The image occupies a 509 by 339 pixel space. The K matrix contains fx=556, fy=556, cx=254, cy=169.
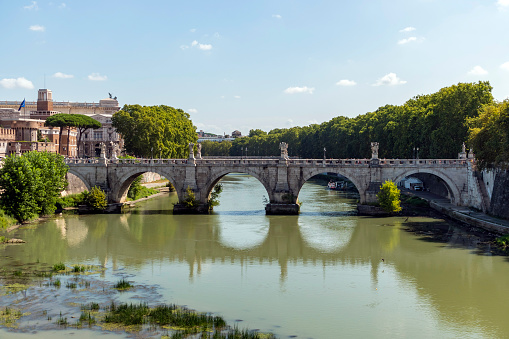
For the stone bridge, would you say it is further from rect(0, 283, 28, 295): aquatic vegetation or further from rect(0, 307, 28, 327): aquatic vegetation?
rect(0, 307, 28, 327): aquatic vegetation

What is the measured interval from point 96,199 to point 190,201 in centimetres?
907

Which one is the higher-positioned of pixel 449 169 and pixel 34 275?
pixel 449 169

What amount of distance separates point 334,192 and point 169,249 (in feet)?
141

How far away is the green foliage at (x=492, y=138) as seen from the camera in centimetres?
4116

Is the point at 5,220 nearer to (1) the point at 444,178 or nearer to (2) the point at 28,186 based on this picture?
(2) the point at 28,186

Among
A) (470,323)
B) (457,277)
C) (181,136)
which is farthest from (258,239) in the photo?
(181,136)

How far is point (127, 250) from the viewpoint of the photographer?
38.2 m

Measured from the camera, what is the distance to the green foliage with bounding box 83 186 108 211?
5384cm

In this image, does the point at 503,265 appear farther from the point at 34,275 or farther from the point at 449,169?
the point at 34,275

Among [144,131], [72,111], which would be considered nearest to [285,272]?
[144,131]

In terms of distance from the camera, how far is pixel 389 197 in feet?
168

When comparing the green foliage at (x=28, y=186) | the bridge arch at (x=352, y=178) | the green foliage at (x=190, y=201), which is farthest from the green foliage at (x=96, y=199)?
the bridge arch at (x=352, y=178)

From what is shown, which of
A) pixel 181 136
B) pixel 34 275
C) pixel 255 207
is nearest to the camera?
pixel 34 275

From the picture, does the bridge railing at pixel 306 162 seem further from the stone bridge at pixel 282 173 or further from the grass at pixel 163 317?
the grass at pixel 163 317
